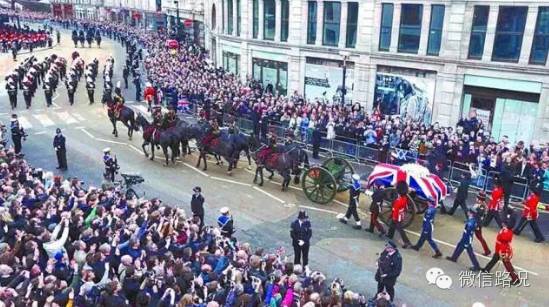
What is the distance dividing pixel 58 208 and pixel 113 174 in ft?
17.3

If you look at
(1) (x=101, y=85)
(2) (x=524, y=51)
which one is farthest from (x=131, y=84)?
(2) (x=524, y=51)

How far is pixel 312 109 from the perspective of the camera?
21.5 m

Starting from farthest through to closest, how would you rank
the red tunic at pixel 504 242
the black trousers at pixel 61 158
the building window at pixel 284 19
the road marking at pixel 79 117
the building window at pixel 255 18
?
1. the building window at pixel 255 18
2. the building window at pixel 284 19
3. the road marking at pixel 79 117
4. the black trousers at pixel 61 158
5. the red tunic at pixel 504 242

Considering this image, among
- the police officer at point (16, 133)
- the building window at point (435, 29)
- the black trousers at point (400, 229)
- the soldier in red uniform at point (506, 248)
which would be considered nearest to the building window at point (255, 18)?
the building window at point (435, 29)

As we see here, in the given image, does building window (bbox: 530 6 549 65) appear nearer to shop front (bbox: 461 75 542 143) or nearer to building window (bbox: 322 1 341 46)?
shop front (bbox: 461 75 542 143)

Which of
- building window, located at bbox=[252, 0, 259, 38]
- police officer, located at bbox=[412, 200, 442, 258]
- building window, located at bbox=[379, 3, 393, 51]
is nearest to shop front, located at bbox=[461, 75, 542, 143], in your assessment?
building window, located at bbox=[379, 3, 393, 51]

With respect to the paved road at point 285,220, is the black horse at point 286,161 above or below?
above

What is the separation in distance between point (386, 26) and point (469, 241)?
1448 cm

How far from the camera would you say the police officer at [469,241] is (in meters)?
11.6

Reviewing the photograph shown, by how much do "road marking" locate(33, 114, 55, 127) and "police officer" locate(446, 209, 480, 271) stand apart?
19208 mm

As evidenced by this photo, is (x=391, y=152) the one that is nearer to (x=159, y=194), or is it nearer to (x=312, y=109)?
(x=312, y=109)

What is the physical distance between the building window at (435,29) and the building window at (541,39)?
12.5ft

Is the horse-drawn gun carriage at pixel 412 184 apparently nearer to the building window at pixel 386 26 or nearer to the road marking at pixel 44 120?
the building window at pixel 386 26

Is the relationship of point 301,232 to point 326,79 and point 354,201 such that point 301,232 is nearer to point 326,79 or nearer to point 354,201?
point 354,201
